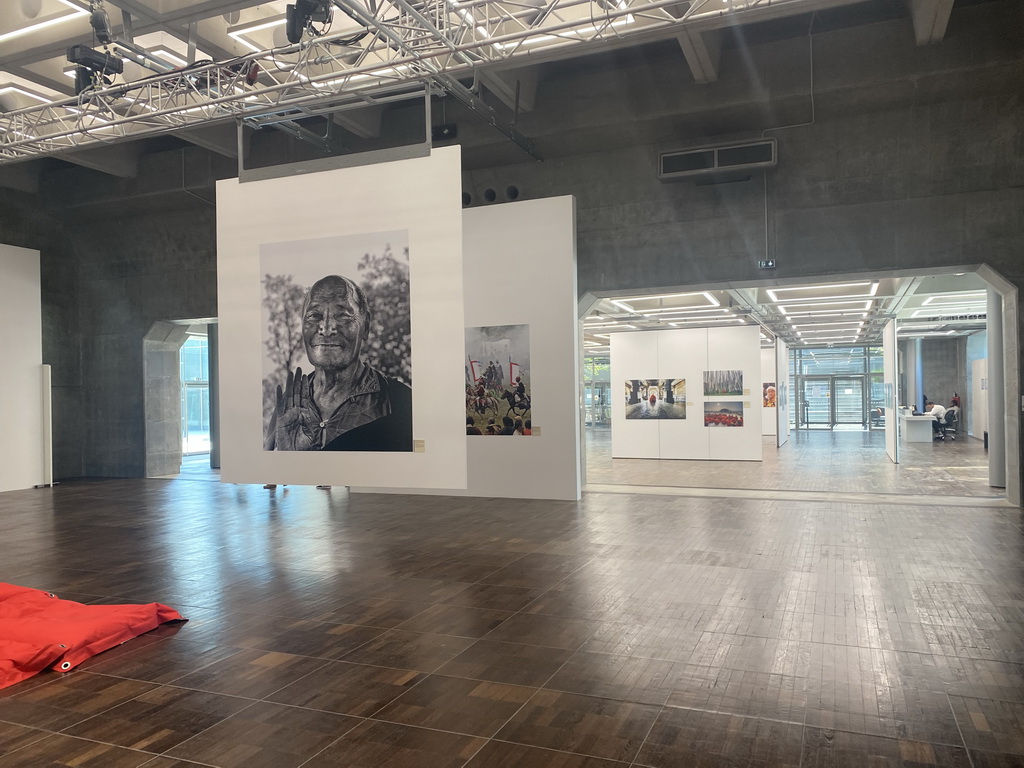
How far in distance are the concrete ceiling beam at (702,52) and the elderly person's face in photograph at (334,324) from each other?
5494 millimetres

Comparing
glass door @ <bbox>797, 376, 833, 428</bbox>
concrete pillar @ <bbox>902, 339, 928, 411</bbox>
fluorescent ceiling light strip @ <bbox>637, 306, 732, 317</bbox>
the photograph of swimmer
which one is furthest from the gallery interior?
glass door @ <bbox>797, 376, 833, 428</bbox>

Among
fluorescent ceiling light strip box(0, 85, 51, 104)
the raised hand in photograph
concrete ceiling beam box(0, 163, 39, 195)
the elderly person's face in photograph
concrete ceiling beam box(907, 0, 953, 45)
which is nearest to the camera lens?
the elderly person's face in photograph

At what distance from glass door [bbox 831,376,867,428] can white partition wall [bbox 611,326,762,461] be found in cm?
2212

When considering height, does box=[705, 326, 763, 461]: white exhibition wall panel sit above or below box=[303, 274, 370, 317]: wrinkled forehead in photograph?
below

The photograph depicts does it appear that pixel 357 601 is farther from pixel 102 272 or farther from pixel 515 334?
pixel 102 272

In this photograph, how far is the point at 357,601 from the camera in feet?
22.1

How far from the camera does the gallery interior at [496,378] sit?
4508 mm

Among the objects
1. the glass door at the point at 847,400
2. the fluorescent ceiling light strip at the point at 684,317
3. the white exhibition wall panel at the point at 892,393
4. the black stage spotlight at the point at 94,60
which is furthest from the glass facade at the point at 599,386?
the black stage spotlight at the point at 94,60

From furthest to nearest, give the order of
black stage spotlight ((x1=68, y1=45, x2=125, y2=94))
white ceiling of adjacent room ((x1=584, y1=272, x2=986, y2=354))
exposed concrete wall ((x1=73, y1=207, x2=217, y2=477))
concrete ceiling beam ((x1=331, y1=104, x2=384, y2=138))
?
exposed concrete wall ((x1=73, y1=207, x2=217, y2=477))
white ceiling of adjacent room ((x1=584, y1=272, x2=986, y2=354))
concrete ceiling beam ((x1=331, y1=104, x2=384, y2=138))
black stage spotlight ((x1=68, y1=45, x2=125, y2=94))

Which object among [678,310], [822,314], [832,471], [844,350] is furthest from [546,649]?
[844,350]

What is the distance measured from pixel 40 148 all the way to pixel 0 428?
6.77 m

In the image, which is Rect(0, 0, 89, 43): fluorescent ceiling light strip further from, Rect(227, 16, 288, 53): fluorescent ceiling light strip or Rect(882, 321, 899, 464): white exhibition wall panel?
Rect(882, 321, 899, 464): white exhibition wall panel

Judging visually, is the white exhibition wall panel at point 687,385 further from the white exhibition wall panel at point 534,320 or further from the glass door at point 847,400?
the glass door at point 847,400

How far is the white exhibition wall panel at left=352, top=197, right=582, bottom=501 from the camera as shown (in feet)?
41.4
